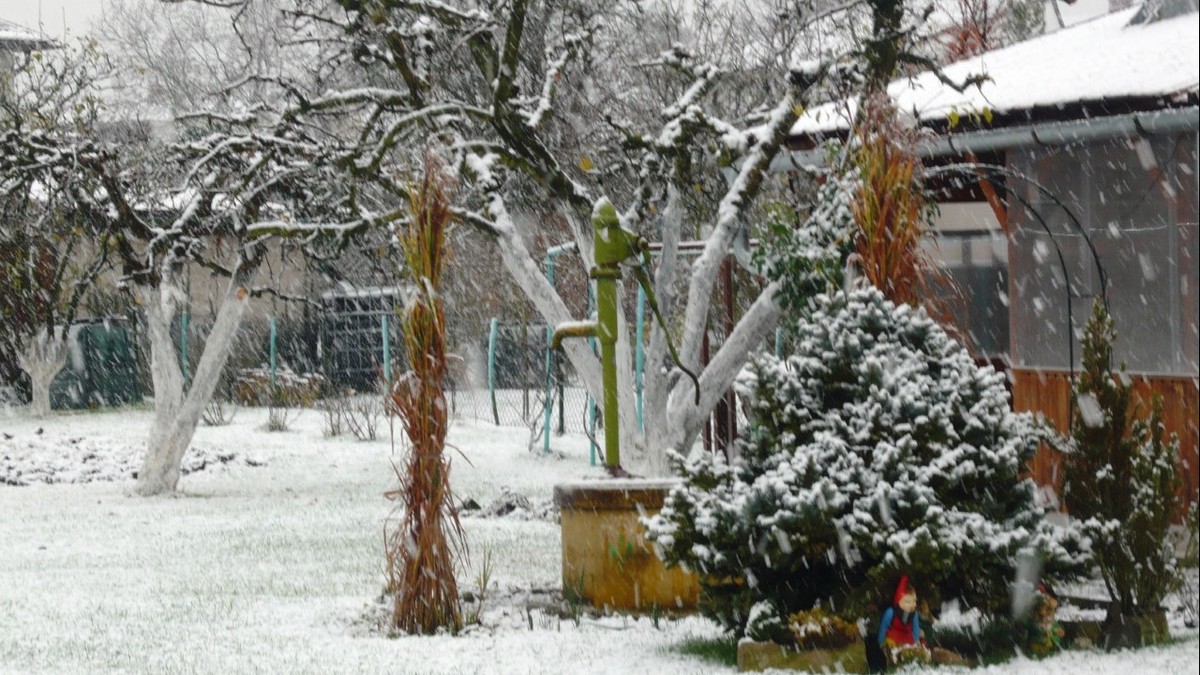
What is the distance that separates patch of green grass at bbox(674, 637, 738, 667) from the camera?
666cm

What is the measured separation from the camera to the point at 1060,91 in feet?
31.7

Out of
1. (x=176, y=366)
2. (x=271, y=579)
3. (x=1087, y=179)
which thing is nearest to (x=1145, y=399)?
(x=1087, y=179)

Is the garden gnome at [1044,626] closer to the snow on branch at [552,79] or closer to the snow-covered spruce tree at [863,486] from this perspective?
the snow-covered spruce tree at [863,486]

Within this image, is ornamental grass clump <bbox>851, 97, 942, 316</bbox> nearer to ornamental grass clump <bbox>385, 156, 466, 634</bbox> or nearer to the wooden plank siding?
the wooden plank siding

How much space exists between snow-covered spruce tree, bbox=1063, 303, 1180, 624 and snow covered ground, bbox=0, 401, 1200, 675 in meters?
0.34

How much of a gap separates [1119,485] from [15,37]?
28.9 m

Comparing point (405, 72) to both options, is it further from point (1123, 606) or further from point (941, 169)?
point (1123, 606)

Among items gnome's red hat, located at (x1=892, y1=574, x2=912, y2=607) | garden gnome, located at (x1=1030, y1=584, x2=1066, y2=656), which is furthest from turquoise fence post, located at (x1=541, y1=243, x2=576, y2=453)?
gnome's red hat, located at (x1=892, y1=574, x2=912, y2=607)

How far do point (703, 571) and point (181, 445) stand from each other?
962 centimetres

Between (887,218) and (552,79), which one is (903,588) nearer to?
(887,218)

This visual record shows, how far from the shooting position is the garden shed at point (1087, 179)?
9344mm

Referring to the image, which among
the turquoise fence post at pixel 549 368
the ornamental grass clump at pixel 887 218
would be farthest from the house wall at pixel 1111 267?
the turquoise fence post at pixel 549 368

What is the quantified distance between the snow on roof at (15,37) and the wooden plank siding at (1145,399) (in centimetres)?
1906

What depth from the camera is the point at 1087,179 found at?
441 inches
